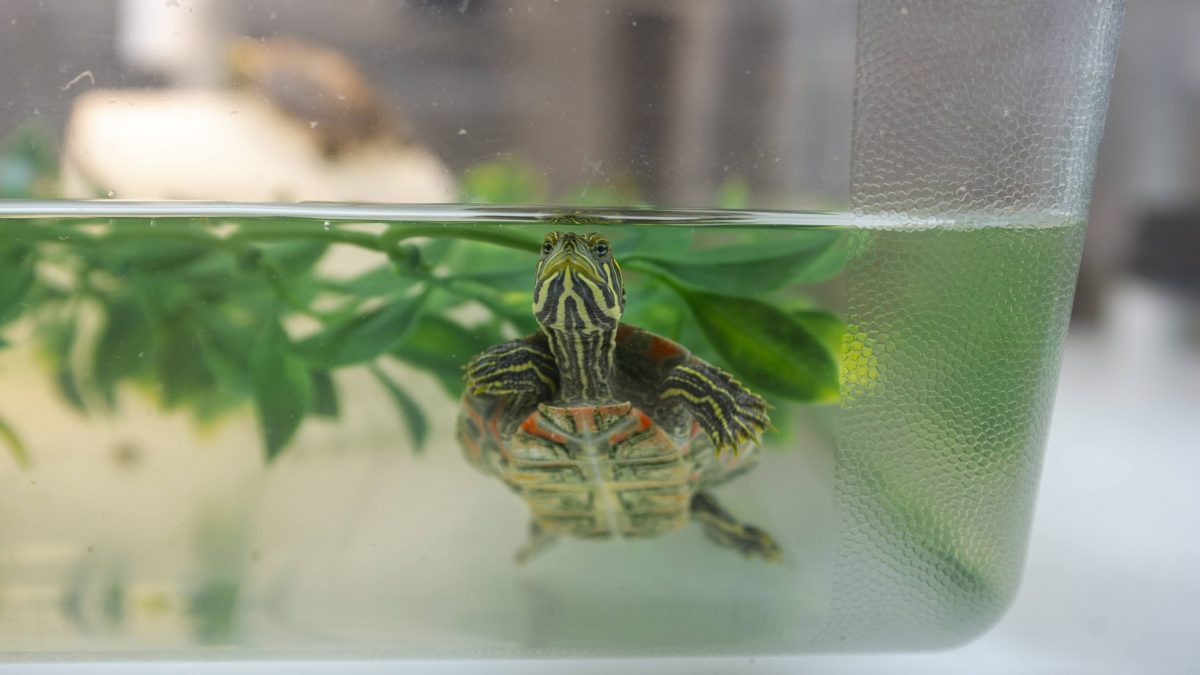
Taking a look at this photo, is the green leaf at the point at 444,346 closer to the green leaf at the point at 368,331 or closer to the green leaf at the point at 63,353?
the green leaf at the point at 368,331

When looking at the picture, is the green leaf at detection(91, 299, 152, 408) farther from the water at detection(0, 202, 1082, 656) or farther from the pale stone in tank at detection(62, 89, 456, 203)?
the pale stone in tank at detection(62, 89, 456, 203)

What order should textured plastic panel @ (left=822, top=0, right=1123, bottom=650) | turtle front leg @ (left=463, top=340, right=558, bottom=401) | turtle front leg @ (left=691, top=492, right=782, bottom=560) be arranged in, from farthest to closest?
turtle front leg @ (left=691, top=492, right=782, bottom=560), turtle front leg @ (left=463, top=340, right=558, bottom=401), textured plastic panel @ (left=822, top=0, right=1123, bottom=650)

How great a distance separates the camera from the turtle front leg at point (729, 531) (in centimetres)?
117

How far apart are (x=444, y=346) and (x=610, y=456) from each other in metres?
0.29

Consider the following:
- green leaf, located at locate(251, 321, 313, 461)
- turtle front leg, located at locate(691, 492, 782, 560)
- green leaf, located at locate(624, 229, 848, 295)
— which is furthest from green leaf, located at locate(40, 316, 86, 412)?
turtle front leg, located at locate(691, 492, 782, 560)

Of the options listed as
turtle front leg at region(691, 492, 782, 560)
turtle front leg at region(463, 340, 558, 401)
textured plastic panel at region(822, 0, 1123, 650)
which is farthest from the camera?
turtle front leg at region(691, 492, 782, 560)

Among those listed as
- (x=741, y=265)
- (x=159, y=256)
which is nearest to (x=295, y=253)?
(x=159, y=256)

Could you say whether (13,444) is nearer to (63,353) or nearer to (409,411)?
(63,353)

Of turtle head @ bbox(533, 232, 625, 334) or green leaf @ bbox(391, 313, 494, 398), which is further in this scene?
green leaf @ bbox(391, 313, 494, 398)

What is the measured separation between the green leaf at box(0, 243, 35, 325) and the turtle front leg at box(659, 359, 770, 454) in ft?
2.95

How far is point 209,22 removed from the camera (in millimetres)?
1023

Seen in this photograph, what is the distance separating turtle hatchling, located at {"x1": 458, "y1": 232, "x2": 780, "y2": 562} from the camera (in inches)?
40.1

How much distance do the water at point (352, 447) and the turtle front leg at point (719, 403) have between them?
0.27ft

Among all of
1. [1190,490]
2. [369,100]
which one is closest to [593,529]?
[369,100]
